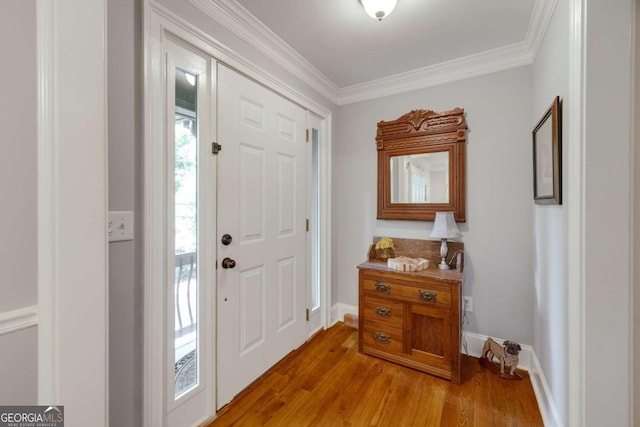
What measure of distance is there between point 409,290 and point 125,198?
186 centimetres

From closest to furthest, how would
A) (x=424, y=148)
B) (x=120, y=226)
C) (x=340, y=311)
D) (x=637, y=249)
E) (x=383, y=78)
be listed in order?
(x=637, y=249), (x=120, y=226), (x=424, y=148), (x=383, y=78), (x=340, y=311)

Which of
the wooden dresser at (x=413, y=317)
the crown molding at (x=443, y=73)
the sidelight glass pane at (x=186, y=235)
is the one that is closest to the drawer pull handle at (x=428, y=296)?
the wooden dresser at (x=413, y=317)

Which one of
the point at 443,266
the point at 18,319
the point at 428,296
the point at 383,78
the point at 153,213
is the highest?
the point at 383,78

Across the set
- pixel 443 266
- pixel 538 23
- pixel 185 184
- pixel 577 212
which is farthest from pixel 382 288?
pixel 538 23

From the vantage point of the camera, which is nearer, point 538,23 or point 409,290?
point 538,23

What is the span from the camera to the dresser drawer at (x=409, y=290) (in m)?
1.85

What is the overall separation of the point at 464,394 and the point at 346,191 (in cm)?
190

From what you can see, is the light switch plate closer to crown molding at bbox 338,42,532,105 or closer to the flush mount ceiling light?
the flush mount ceiling light

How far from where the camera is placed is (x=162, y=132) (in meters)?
1.23

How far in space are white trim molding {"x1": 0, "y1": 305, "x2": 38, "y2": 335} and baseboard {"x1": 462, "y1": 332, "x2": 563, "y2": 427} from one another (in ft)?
7.22

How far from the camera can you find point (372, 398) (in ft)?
5.53

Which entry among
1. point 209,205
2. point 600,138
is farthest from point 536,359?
point 209,205

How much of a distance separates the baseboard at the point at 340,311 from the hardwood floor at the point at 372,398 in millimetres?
613

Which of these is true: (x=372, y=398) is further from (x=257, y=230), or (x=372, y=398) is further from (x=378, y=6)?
(x=378, y=6)
